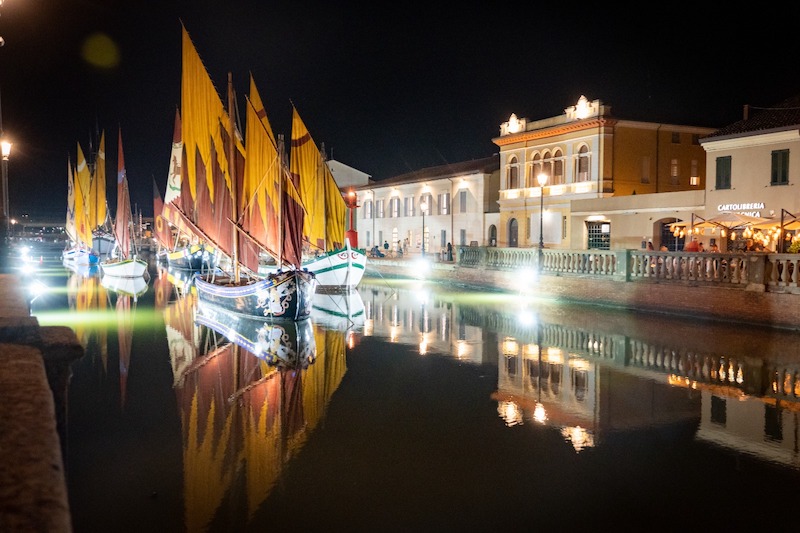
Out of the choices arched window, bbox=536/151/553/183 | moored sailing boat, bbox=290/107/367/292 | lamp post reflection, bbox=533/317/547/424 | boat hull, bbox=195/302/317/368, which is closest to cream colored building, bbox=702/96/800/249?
arched window, bbox=536/151/553/183

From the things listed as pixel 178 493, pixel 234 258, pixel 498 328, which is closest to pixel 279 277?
pixel 234 258

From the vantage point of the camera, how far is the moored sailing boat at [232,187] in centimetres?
2373

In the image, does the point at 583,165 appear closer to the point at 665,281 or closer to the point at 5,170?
the point at 665,281

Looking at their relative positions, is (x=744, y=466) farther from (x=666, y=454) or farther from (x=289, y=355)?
(x=289, y=355)

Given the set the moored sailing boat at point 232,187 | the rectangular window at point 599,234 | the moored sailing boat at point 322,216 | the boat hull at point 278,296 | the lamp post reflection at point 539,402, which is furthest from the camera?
the rectangular window at point 599,234

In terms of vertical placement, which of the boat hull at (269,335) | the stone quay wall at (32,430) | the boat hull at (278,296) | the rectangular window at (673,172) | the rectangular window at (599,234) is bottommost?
the boat hull at (269,335)

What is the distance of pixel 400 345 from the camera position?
53.8ft

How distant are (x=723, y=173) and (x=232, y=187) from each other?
2211 centimetres

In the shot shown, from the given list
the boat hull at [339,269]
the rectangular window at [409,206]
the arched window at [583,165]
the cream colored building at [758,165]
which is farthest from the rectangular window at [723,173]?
the rectangular window at [409,206]

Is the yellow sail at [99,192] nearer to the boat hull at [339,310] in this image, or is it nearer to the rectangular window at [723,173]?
the boat hull at [339,310]

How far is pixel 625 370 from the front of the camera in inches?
517

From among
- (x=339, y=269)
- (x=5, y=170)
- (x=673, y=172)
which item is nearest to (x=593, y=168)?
(x=673, y=172)

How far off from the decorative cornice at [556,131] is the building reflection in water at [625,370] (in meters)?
23.9

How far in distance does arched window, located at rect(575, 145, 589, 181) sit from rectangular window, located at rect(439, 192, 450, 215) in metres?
16.0
